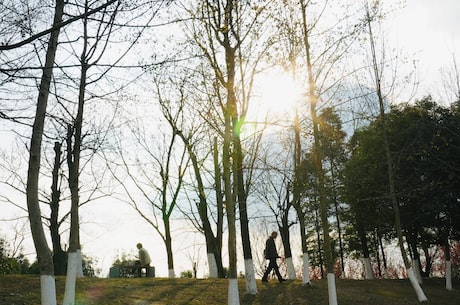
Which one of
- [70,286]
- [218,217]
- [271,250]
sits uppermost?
[218,217]

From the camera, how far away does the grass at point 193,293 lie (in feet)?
42.4

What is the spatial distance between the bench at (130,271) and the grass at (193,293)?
14.8 feet

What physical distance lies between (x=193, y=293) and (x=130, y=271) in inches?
359

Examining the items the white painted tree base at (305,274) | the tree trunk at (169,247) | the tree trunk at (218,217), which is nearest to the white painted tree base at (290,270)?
the tree trunk at (218,217)

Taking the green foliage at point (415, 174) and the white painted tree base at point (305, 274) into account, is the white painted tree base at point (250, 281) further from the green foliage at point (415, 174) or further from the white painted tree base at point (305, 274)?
the green foliage at point (415, 174)

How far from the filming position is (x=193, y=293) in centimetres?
1502

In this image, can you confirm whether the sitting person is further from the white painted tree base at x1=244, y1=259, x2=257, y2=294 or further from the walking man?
the white painted tree base at x1=244, y1=259, x2=257, y2=294

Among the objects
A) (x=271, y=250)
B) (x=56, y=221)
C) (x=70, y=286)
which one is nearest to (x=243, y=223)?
(x=271, y=250)

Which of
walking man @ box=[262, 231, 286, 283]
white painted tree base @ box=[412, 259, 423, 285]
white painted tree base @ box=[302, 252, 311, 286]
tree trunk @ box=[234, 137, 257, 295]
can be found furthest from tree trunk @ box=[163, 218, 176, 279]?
white painted tree base @ box=[412, 259, 423, 285]

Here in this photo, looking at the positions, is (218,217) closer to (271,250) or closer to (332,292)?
(271,250)

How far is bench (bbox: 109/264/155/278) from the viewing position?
865 inches

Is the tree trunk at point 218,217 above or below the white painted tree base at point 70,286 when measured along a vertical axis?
above

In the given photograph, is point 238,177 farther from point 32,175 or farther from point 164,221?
point 164,221

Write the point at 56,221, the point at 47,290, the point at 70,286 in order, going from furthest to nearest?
the point at 56,221 < the point at 70,286 < the point at 47,290
